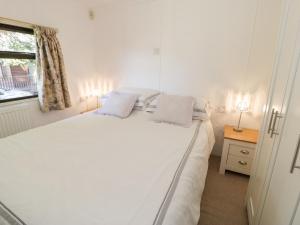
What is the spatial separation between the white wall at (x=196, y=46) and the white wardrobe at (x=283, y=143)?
1013mm

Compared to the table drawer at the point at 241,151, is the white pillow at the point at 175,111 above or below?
above

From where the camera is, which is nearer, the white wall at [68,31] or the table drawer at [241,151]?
the table drawer at [241,151]

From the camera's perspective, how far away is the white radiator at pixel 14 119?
2.15m

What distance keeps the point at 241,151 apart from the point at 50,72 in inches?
111

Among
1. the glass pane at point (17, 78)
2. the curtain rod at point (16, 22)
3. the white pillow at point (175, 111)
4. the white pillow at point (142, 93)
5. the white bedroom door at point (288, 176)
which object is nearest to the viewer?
the white bedroom door at point (288, 176)

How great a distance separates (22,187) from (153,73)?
2.27 metres

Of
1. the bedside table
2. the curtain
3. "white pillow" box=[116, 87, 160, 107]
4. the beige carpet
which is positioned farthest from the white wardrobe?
the curtain

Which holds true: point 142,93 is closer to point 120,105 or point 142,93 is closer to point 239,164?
point 120,105

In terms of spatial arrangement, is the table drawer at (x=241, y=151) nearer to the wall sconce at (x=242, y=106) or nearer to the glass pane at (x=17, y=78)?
the wall sconce at (x=242, y=106)

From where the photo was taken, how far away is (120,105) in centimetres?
244

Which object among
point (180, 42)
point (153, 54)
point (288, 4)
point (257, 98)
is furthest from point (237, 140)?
point (153, 54)

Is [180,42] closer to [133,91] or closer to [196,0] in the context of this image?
[196,0]

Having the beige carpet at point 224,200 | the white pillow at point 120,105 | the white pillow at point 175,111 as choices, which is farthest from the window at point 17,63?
the beige carpet at point 224,200

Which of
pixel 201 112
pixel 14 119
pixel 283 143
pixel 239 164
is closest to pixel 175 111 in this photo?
pixel 201 112
